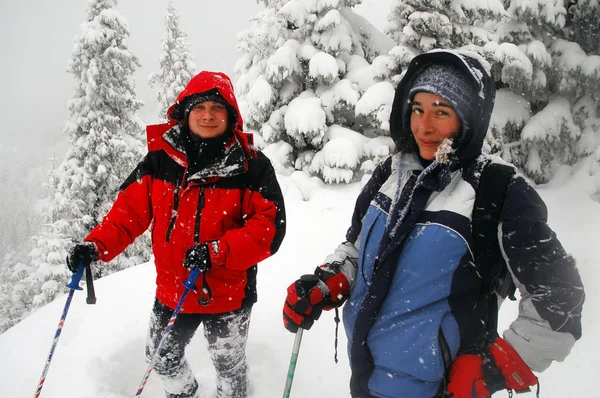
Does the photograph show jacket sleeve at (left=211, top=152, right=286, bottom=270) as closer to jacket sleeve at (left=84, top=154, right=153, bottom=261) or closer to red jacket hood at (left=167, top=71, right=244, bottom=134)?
red jacket hood at (left=167, top=71, right=244, bottom=134)

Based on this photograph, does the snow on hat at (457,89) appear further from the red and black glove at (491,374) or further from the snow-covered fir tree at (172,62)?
the snow-covered fir tree at (172,62)

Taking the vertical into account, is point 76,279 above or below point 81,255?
below

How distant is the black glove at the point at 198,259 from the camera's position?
233cm

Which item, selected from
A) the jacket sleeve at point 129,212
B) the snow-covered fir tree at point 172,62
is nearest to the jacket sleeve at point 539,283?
the jacket sleeve at point 129,212

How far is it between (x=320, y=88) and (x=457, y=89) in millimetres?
7240

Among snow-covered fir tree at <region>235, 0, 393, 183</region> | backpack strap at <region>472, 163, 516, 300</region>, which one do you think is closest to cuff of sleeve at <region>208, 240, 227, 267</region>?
backpack strap at <region>472, 163, 516, 300</region>

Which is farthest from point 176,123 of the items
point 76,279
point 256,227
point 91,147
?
point 91,147

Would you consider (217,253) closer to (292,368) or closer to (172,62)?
(292,368)

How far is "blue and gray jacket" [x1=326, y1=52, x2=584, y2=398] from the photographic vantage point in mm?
1374

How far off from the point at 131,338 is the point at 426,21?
286 inches

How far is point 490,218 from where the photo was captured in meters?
1.50

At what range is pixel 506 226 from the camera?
1444 millimetres

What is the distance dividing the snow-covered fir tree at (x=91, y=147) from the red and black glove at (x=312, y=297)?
13079 mm

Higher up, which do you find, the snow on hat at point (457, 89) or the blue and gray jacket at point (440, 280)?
the snow on hat at point (457, 89)
